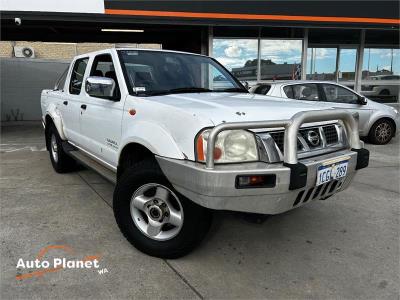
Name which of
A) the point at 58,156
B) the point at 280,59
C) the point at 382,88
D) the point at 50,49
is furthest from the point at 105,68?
the point at 50,49

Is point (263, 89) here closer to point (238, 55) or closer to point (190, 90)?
point (238, 55)

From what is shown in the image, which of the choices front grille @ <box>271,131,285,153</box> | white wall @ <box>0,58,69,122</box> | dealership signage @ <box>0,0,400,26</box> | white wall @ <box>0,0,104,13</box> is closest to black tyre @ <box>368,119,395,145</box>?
dealership signage @ <box>0,0,400,26</box>

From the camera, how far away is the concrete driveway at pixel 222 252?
2.68m

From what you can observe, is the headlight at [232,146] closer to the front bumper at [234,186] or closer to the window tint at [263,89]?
the front bumper at [234,186]

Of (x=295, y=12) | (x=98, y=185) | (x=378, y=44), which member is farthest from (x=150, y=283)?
(x=378, y=44)

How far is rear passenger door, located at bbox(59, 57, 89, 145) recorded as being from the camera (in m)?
4.73

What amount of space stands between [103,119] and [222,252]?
183cm

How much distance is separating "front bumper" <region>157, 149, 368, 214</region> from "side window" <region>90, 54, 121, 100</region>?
49.2 inches

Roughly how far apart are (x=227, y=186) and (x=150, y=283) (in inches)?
39.2

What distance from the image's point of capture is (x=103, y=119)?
3.86m

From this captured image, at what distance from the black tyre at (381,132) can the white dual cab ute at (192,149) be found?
5.73 metres

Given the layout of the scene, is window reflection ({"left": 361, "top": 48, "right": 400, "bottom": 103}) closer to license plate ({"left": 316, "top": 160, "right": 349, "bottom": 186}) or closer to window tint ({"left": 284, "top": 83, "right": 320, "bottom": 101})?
window tint ({"left": 284, "top": 83, "right": 320, "bottom": 101})

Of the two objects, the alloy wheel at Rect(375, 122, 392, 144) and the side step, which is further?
the alloy wheel at Rect(375, 122, 392, 144)

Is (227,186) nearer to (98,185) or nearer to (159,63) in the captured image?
(159,63)
